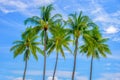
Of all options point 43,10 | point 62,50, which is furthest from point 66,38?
point 43,10

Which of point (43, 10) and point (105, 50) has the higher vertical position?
point (43, 10)

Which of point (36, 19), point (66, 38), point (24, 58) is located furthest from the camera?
point (24, 58)

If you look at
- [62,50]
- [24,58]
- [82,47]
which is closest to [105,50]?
[82,47]

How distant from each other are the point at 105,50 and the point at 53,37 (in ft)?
44.3

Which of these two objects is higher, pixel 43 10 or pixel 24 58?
pixel 43 10

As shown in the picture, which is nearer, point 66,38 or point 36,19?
point 36,19

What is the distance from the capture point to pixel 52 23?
300 feet

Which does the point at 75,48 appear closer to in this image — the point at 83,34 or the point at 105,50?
the point at 83,34

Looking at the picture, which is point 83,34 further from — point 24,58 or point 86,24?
point 24,58

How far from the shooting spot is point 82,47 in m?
108

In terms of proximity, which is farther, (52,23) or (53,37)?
(53,37)

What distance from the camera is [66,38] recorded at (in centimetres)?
9962

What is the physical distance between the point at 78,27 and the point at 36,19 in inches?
347

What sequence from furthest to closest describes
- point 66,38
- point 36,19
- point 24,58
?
point 24,58 → point 66,38 → point 36,19
